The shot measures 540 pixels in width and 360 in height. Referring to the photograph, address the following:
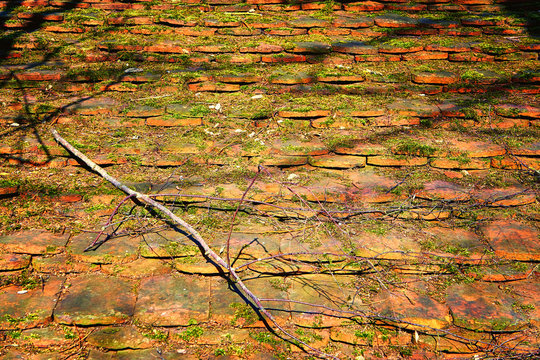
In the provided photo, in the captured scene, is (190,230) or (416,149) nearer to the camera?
(190,230)

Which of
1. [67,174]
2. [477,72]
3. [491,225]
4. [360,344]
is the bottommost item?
[360,344]

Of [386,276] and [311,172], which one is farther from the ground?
[311,172]

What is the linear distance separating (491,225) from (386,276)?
2.10 ft

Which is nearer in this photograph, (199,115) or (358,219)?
(358,219)

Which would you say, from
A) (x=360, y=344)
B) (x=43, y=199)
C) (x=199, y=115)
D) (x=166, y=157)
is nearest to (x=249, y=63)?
(x=199, y=115)

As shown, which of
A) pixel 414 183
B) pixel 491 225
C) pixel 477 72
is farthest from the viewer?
pixel 477 72

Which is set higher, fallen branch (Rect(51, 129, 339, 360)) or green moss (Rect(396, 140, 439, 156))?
green moss (Rect(396, 140, 439, 156))

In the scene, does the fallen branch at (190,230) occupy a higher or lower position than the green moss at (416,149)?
lower

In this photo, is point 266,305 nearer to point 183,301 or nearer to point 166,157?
point 183,301

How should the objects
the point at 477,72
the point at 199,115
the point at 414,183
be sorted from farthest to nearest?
the point at 477,72 → the point at 199,115 → the point at 414,183

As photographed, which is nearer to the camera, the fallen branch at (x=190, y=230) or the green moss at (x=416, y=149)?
the fallen branch at (x=190, y=230)

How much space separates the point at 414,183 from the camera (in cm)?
218

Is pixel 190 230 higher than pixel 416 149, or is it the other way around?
pixel 416 149

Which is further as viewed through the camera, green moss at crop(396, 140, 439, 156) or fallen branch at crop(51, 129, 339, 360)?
green moss at crop(396, 140, 439, 156)
